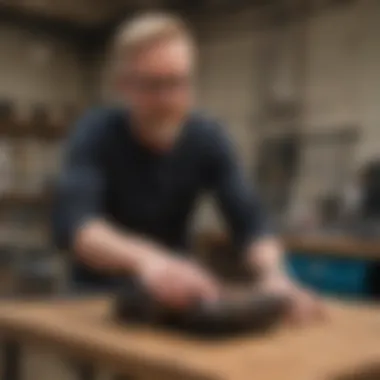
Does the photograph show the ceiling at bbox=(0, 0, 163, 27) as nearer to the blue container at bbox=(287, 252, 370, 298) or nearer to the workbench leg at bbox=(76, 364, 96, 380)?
the blue container at bbox=(287, 252, 370, 298)

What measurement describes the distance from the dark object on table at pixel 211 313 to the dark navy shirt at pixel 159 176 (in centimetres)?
40

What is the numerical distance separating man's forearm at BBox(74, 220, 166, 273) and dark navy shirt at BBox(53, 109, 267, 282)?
143 millimetres

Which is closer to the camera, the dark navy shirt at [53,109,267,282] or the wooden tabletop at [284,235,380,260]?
the dark navy shirt at [53,109,267,282]

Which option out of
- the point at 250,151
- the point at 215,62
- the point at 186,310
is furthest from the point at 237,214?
the point at 215,62

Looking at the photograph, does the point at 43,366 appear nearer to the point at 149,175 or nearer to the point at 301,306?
the point at 301,306

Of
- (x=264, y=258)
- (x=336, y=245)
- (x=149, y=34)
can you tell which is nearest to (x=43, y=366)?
(x=264, y=258)

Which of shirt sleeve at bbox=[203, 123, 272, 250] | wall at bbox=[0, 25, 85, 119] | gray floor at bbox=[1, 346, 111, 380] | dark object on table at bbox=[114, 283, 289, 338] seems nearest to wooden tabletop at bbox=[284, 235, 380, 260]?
shirt sleeve at bbox=[203, 123, 272, 250]

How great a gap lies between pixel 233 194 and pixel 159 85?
31cm

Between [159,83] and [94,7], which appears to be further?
[94,7]

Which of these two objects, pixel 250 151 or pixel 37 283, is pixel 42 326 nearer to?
pixel 37 283

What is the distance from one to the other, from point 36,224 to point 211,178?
2.73 meters

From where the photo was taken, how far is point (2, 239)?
3.57 m

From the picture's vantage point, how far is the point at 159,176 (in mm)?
1388

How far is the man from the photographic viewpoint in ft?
3.83
